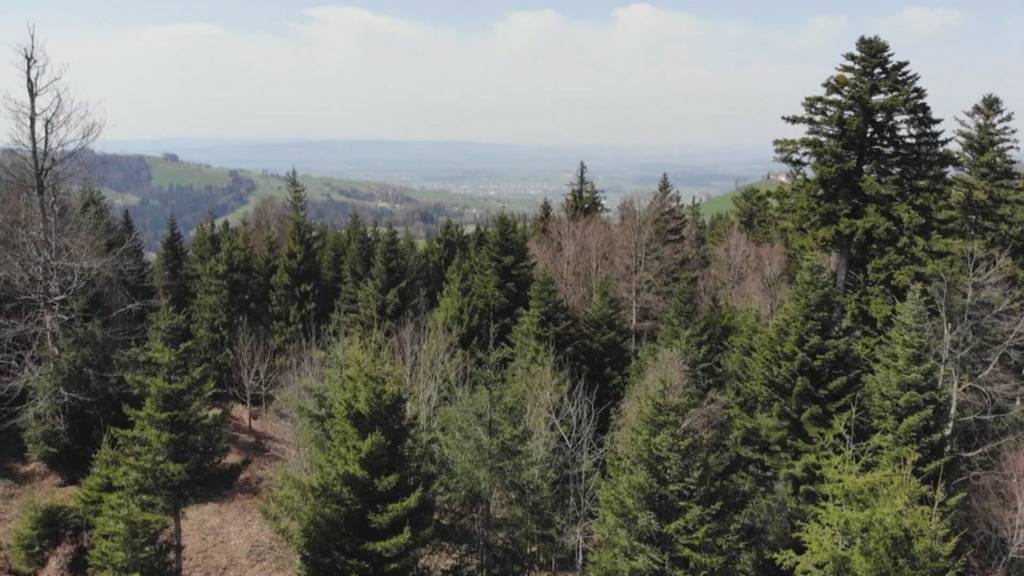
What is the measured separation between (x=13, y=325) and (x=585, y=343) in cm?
2264

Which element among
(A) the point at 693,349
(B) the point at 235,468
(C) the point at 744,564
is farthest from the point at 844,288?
(B) the point at 235,468

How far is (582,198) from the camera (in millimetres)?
45250

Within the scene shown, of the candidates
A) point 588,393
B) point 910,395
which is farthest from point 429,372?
point 910,395

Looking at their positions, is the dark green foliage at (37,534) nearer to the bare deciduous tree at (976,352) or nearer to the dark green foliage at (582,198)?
the bare deciduous tree at (976,352)

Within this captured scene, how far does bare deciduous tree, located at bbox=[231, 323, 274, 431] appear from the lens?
26.1m

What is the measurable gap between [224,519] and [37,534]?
540cm

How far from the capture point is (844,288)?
22.2 meters

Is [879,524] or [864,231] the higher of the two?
[864,231]

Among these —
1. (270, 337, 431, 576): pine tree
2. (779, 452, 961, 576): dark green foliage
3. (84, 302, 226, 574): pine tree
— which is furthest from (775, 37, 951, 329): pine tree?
(84, 302, 226, 574): pine tree

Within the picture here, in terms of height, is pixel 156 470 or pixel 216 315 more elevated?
pixel 216 315

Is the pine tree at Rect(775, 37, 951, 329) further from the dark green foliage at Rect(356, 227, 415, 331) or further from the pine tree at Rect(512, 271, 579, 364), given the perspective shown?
the dark green foliage at Rect(356, 227, 415, 331)

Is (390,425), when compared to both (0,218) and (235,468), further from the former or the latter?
(0,218)

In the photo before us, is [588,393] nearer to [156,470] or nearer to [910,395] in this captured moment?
[910,395]

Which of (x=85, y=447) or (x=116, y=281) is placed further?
(x=116, y=281)
